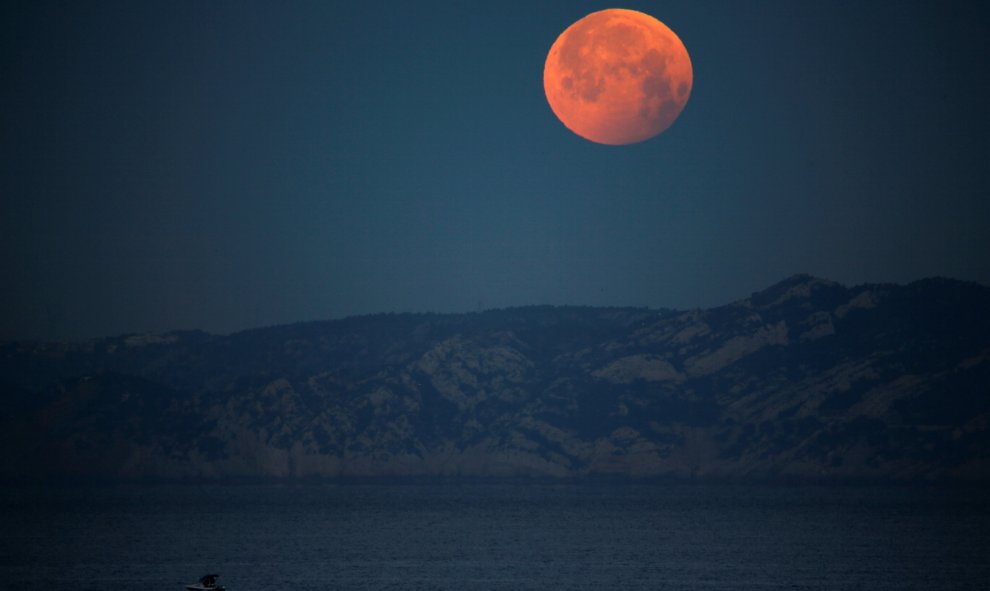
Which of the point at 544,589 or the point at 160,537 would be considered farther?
the point at 160,537

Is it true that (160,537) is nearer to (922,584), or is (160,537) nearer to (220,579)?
(220,579)

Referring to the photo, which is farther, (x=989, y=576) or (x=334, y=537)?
(x=334, y=537)

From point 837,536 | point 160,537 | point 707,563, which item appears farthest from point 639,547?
point 160,537

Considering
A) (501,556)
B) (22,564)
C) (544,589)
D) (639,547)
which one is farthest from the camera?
(639,547)

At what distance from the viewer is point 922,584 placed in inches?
4919

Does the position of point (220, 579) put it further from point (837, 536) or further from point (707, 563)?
point (837, 536)

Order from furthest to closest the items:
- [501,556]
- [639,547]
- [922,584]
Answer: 1. [639,547]
2. [501,556]
3. [922,584]

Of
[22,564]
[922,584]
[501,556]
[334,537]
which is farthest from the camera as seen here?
[334,537]

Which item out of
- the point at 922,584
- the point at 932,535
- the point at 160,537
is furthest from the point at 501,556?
the point at 932,535

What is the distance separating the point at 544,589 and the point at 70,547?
74.2m

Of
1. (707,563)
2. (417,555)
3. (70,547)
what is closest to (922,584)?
(707,563)

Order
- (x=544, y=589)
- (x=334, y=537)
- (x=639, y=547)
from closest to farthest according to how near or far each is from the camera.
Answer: (x=544, y=589)
(x=639, y=547)
(x=334, y=537)

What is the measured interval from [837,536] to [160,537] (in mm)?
93513

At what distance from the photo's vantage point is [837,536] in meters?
185
